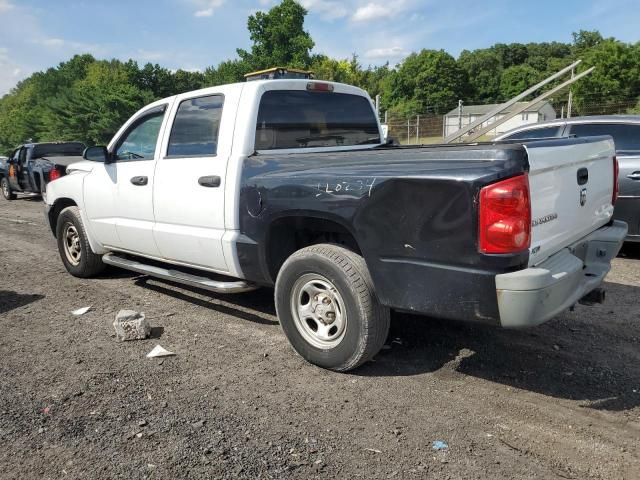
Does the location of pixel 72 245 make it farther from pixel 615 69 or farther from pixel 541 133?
pixel 615 69

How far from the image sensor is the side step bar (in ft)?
13.6

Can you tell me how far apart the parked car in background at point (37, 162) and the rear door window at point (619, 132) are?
12399mm

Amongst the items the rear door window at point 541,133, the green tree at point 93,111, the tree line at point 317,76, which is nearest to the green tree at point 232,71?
the tree line at point 317,76

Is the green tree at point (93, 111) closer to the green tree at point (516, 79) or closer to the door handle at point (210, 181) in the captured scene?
the door handle at point (210, 181)

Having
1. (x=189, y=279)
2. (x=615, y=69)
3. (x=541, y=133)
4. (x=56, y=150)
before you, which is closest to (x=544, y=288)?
(x=189, y=279)

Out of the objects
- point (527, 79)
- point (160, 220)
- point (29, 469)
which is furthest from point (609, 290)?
point (527, 79)

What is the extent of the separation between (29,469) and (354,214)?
7.09ft

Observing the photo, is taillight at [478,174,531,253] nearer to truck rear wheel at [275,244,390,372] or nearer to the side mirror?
truck rear wheel at [275,244,390,372]

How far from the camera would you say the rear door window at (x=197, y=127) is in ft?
14.0

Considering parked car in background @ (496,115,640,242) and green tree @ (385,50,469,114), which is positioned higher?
green tree @ (385,50,469,114)

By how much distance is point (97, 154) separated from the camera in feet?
17.3

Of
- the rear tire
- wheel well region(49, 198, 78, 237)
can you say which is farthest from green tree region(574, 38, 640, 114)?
wheel well region(49, 198, 78, 237)

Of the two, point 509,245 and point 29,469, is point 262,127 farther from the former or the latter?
point 29,469

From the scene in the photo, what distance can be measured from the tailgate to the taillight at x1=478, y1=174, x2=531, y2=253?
0.10 metres
